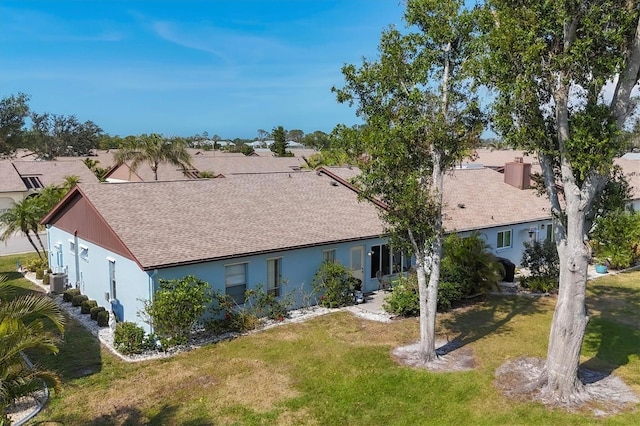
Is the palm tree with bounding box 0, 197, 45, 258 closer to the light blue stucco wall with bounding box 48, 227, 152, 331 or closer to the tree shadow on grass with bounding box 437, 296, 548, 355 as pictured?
the light blue stucco wall with bounding box 48, 227, 152, 331

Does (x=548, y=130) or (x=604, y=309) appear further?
(x=604, y=309)

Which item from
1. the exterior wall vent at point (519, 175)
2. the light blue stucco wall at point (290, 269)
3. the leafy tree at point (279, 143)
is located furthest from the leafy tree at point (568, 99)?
the leafy tree at point (279, 143)

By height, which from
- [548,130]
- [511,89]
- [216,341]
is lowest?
[216,341]

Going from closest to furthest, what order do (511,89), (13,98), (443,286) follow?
1. (511,89)
2. (443,286)
3. (13,98)

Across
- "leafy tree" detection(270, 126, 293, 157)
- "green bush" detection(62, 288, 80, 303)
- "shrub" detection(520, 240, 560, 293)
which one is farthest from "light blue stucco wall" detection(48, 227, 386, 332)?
"leafy tree" detection(270, 126, 293, 157)

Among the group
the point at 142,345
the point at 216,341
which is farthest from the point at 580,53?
the point at 142,345

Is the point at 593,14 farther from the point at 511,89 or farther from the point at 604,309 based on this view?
the point at 604,309

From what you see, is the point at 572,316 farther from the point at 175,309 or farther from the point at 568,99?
the point at 175,309
